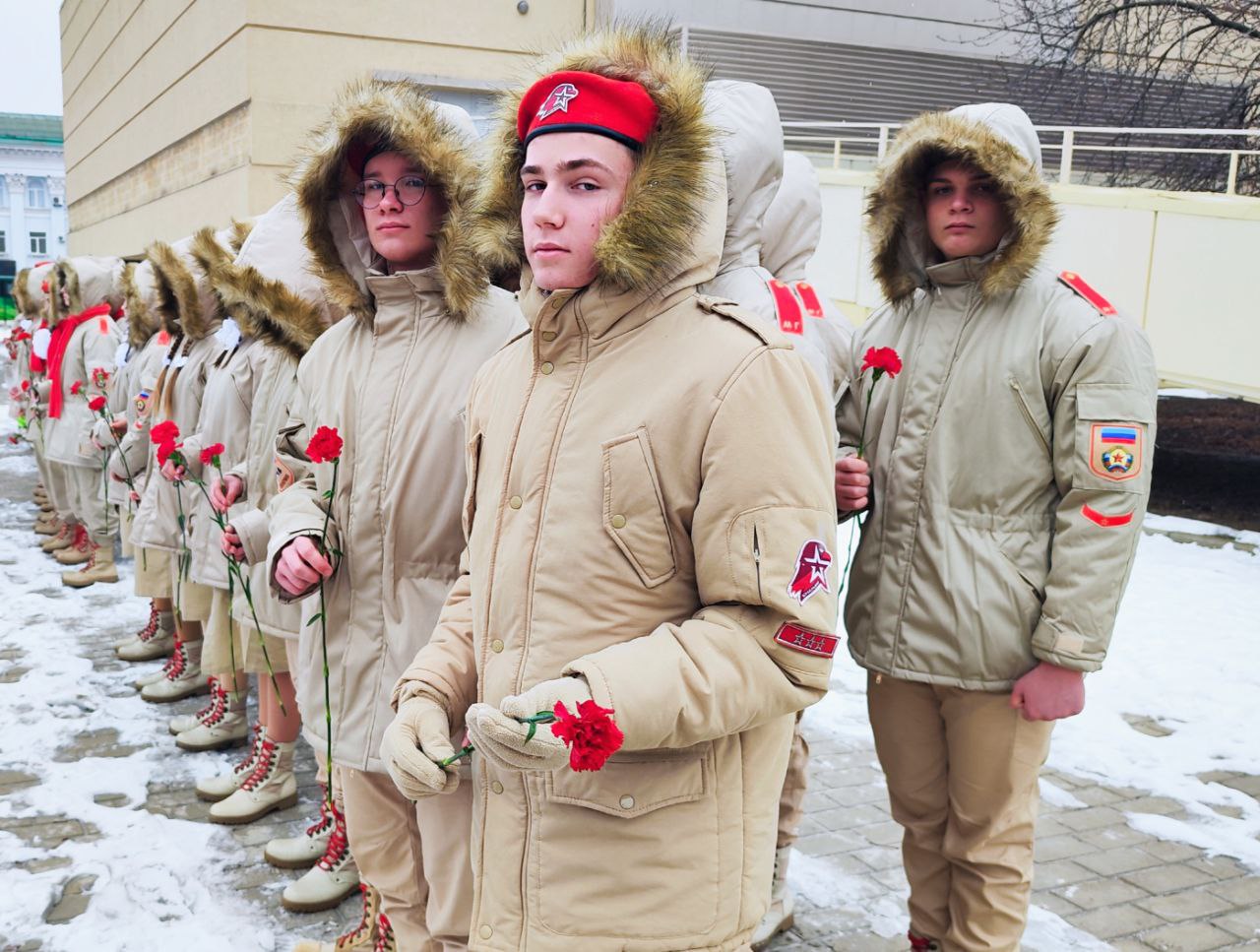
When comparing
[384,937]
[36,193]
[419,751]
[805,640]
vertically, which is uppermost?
[36,193]

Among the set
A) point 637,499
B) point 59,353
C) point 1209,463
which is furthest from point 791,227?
point 1209,463

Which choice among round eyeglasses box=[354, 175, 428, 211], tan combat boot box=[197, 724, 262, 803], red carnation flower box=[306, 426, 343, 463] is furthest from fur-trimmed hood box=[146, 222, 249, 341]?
red carnation flower box=[306, 426, 343, 463]

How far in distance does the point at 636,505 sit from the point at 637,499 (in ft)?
0.03

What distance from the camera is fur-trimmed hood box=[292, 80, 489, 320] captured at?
116 inches

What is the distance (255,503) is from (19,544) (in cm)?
700

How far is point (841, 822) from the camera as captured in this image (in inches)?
179

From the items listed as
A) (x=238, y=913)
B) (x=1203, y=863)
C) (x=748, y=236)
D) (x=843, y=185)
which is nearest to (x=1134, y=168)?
(x=843, y=185)

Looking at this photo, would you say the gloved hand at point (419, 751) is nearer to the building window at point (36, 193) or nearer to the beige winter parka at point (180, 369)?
the beige winter parka at point (180, 369)

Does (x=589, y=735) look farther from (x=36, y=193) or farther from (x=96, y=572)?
(x=36, y=193)

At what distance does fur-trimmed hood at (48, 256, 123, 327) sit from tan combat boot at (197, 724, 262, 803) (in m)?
5.73

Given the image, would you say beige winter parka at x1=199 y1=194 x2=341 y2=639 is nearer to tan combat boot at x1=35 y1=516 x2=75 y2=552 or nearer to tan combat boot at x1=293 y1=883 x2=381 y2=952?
tan combat boot at x1=293 y1=883 x2=381 y2=952

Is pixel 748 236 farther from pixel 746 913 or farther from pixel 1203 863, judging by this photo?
pixel 1203 863

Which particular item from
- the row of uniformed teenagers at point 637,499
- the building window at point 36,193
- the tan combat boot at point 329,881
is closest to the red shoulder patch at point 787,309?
the row of uniformed teenagers at point 637,499

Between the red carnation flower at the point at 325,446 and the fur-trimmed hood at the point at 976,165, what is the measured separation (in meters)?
1.71
